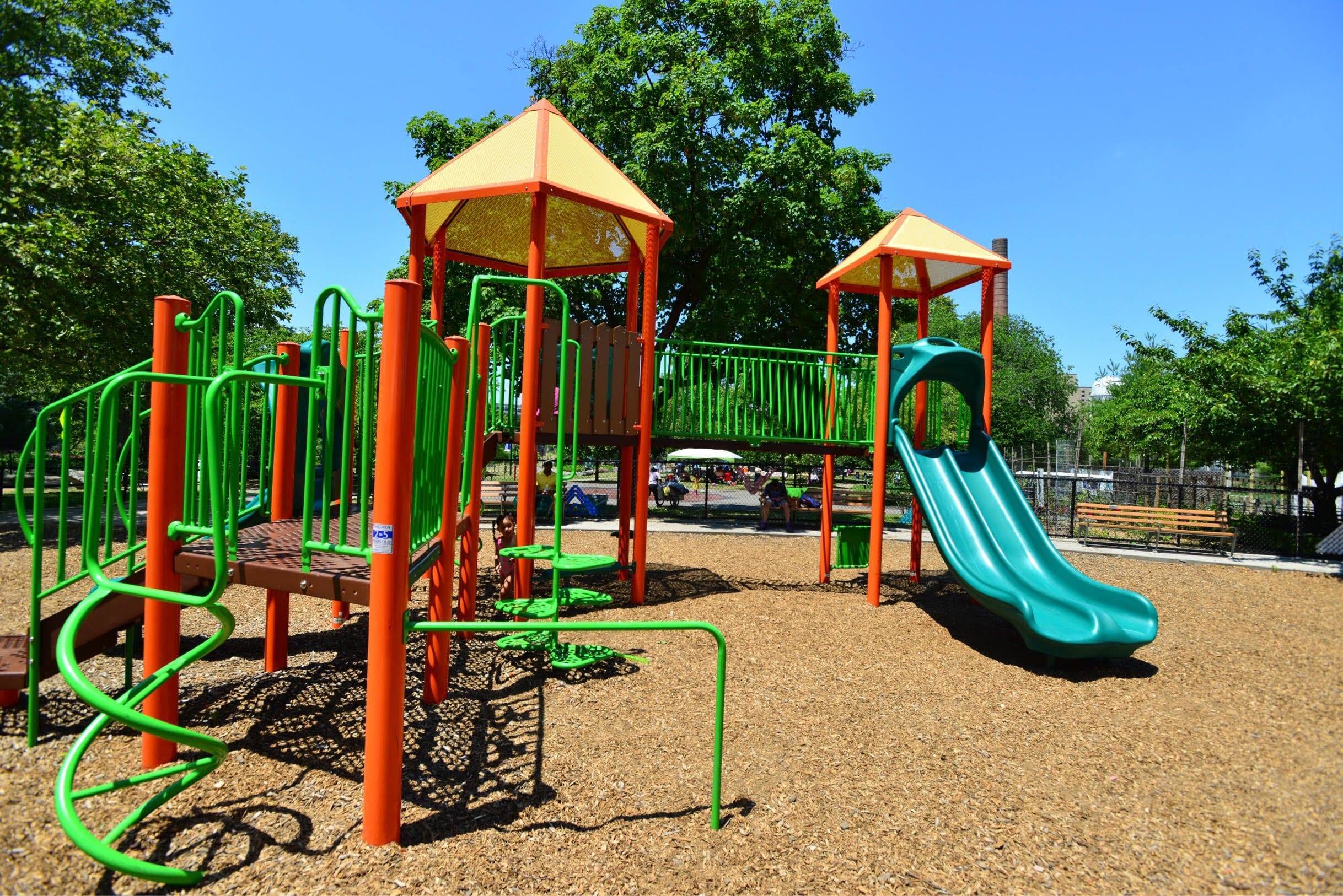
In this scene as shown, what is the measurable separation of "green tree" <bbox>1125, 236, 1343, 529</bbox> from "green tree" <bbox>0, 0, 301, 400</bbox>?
68.5 ft

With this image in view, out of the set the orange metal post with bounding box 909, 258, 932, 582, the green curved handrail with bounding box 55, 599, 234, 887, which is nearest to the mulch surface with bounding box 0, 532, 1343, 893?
the green curved handrail with bounding box 55, 599, 234, 887

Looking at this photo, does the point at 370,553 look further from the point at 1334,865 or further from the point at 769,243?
the point at 769,243

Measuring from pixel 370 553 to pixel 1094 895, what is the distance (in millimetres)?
3447

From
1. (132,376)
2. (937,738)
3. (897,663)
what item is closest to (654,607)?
(897,663)

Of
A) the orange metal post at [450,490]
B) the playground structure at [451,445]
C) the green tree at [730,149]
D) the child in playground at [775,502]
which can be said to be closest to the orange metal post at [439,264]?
the playground structure at [451,445]

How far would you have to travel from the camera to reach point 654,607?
8250 millimetres

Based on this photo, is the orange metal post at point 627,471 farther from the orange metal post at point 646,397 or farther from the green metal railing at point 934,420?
the green metal railing at point 934,420

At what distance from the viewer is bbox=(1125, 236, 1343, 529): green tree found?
45.6 feet

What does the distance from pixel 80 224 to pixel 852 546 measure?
45.7 ft

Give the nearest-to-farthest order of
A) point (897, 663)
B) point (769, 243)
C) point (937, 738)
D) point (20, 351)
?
point (937, 738)
point (897, 663)
point (20, 351)
point (769, 243)

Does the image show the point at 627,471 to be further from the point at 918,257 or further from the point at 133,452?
the point at 133,452

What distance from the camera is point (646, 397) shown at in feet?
26.7

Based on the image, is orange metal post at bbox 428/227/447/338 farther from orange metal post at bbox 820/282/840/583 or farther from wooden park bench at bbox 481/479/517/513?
Answer: wooden park bench at bbox 481/479/517/513

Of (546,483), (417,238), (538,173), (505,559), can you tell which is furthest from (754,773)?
(546,483)
